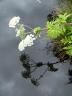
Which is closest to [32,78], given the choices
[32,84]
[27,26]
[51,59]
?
[32,84]

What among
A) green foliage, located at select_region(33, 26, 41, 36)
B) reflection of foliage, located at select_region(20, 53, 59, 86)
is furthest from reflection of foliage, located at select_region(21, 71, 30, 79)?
green foliage, located at select_region(33, 26, 41, 36)

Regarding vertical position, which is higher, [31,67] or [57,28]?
[57,28]

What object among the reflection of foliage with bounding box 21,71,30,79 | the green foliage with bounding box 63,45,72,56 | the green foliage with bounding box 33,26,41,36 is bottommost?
the reflection of foliage with bounding box 21,71,30,79

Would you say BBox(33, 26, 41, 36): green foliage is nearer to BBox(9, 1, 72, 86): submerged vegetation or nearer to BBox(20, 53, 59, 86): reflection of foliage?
BBox(9, 1, 72, 86): submerged vegetation

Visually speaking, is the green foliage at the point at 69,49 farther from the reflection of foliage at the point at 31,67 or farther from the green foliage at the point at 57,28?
the reflection of foliage at the point at 31,67

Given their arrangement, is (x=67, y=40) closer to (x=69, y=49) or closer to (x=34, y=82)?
(x=69, y=49)

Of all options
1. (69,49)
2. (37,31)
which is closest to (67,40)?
(69,49)

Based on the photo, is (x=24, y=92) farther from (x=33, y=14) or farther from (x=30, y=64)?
(x=33, y=14)

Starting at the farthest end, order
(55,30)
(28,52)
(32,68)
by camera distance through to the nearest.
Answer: (28,52) < (32,68) < (55,30)
